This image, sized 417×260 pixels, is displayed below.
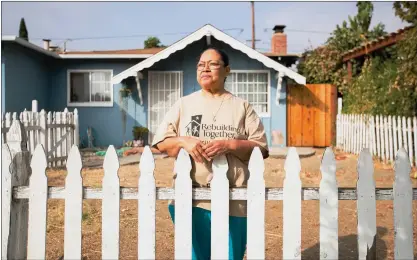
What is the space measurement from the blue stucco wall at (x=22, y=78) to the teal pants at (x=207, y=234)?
33.5 feet

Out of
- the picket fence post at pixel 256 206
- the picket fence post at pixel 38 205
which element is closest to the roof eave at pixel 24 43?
the picket fence post at pixel 38 205

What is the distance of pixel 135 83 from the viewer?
1322 centimetres

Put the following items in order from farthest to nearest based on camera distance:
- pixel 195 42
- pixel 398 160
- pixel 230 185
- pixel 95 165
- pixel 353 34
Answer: pixel 353 34
pixel 195 42
pixel 95 165
pixel 230 185
pixel 398 160

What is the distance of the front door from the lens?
13.1 metres

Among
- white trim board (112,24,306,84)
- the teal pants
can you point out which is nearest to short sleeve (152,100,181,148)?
the teal pants

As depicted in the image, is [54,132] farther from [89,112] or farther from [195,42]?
[195,42]

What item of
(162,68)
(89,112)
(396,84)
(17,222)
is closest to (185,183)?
(17,222)

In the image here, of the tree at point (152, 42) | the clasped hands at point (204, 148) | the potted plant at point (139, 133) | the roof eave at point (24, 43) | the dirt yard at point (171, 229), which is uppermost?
the tree at point (152, 42)

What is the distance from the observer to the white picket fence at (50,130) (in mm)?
7906

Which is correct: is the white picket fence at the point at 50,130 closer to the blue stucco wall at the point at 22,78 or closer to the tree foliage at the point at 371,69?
the blue stucco wall at the point at 22,78

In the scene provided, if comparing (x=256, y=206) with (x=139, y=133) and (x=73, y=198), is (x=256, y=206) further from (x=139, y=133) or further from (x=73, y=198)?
(x=139, y=133)

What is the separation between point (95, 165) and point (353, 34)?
54.0 ft

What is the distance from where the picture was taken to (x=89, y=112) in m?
13.5

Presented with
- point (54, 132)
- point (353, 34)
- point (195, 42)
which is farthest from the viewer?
point (353, 34)
